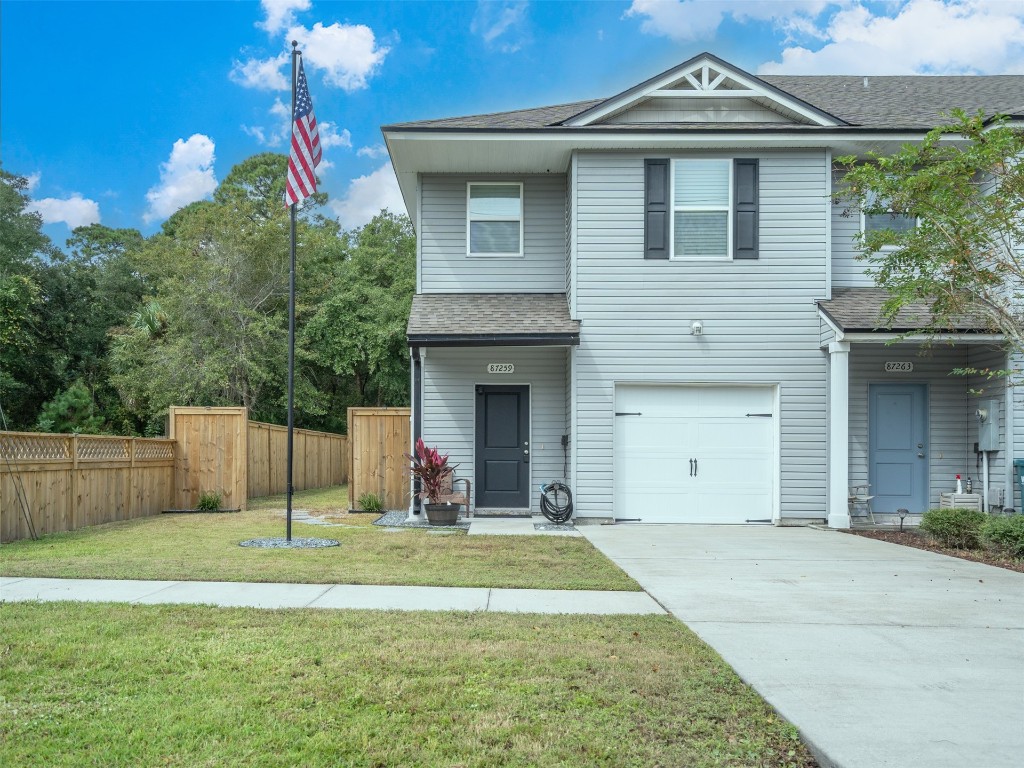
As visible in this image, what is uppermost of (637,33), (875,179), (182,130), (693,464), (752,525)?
(182,130)

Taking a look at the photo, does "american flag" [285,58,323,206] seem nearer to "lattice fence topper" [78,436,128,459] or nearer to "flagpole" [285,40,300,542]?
"flagpole" [285,40,300,542]

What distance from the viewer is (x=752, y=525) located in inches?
530

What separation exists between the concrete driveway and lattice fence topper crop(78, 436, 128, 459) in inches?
284

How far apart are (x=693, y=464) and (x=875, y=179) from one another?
5.15m

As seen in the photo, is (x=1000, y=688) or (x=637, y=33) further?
(x=637, y=33)

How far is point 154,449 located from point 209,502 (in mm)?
1325

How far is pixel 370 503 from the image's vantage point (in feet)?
48.9

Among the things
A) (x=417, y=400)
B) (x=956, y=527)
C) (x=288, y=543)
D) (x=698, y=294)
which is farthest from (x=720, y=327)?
(x=288, y=543)

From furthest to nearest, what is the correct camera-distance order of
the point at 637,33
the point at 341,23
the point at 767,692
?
the point at 341,23
the point at 637,33
the point at 767,692

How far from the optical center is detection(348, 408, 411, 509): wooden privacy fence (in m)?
15.1

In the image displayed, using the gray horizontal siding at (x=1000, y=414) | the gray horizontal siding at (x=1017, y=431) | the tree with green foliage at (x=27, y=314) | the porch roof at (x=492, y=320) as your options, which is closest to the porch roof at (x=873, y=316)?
the gray horizontal siding at (x=1000, y=414)

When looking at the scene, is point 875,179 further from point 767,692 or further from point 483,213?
point 767,692

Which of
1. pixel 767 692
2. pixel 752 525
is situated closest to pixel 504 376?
pixel 752 525

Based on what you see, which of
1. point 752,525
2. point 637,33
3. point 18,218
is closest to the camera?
point 752,525
